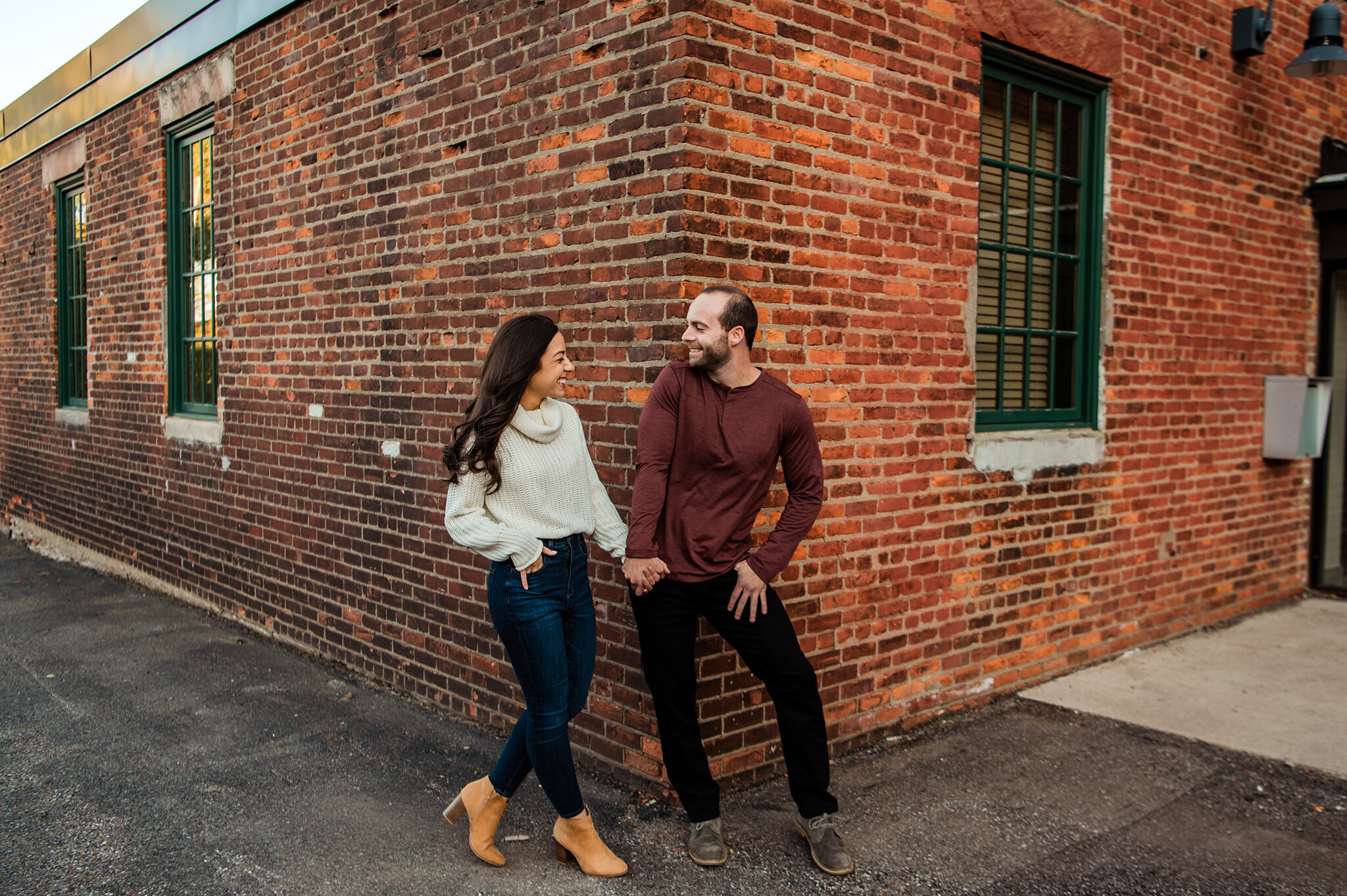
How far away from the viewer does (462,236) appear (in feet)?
16.0

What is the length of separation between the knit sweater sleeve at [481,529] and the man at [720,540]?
39cm

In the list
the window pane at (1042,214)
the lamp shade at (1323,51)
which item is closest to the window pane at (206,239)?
the window pane at (1042,214)

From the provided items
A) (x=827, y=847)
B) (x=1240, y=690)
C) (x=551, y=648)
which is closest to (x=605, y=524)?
(x=551, y=648)

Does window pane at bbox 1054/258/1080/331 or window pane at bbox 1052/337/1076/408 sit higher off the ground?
window pane at bbox 1054/258/1080/331

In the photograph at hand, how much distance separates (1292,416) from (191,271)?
8.11 metres

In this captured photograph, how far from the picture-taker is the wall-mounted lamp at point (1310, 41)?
6.41 m

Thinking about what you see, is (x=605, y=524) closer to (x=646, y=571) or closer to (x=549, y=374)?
(x=646, y=571)

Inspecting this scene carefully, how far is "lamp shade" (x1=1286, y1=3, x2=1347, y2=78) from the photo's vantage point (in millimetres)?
6398

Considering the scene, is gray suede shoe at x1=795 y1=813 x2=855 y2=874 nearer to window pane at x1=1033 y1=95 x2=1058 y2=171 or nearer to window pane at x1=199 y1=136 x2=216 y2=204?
window pane at x1=1033 y1=95 x2=1058 y2=171

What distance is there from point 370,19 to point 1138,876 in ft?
17.7

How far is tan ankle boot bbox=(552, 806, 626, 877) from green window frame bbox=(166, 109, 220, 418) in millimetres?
5058

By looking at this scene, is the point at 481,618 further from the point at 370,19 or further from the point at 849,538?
the point at 370,19

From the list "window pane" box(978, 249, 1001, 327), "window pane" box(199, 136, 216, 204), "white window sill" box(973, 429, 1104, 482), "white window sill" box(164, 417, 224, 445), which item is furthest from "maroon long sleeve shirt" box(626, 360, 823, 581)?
"window pane" box(199, 136, 216, 204)

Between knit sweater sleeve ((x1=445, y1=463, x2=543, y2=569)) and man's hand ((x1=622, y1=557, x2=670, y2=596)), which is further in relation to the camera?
man's hand ((x1=622, y1=557, x2=670, y2=596))
